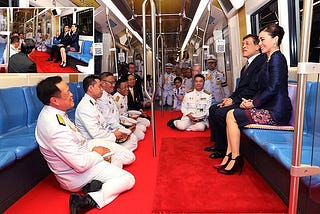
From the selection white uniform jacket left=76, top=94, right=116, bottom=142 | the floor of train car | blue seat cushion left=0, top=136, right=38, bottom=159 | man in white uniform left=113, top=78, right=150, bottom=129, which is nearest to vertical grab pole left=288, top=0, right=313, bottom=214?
the floor of train car

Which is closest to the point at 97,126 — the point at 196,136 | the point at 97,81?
the point at 97,81

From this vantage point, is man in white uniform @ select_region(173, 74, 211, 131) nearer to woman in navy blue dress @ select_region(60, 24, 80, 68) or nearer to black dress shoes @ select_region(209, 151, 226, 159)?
black dress shoes @ select_region(209, 151, 226, 159)

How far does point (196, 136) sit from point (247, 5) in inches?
95.6

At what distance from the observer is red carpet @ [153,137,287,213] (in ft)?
7.38

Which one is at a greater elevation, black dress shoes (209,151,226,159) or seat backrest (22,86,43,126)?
seat backrest (22,86,43,126)

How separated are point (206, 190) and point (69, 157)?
1.13 metres

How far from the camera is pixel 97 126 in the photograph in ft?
10.5

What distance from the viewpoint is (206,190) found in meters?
2.59

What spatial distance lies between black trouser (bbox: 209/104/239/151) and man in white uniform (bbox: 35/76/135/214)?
135cm

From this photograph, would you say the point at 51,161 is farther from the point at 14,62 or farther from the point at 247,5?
the point at 247,5

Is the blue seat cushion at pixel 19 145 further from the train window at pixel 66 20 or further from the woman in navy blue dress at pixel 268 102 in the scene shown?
the woman in navy blue dress at pixel 268 102

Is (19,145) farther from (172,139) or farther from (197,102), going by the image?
(197,102)

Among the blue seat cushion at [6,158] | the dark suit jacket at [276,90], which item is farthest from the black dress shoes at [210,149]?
the blue seat cushion at [6,158]

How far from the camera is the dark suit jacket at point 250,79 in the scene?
338cm
